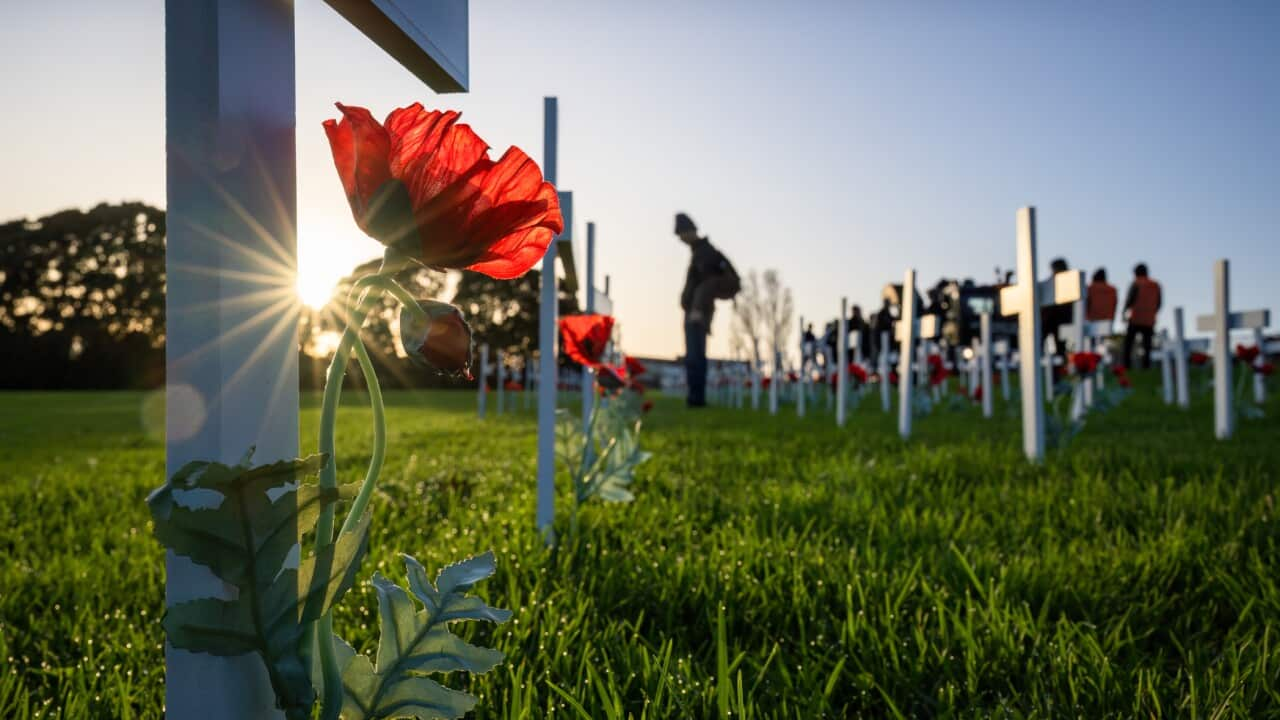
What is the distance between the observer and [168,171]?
47 cm

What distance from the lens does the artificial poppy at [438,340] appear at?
1.46 ft

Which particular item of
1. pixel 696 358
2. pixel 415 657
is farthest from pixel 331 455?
pixel 696 358

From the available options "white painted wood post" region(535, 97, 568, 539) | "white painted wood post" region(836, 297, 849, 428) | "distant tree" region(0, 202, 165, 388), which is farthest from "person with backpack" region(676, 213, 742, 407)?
"distant tree" region(0, 202, 165, 388)

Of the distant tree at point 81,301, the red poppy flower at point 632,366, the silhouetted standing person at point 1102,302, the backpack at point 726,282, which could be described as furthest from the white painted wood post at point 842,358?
the distant tree at point 81,301

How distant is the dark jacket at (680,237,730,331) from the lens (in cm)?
902

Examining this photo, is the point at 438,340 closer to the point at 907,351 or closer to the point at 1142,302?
the point at 907,351

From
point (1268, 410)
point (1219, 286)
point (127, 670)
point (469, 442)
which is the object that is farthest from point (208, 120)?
point (1268, 410)

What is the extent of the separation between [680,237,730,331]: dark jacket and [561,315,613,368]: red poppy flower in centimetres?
714

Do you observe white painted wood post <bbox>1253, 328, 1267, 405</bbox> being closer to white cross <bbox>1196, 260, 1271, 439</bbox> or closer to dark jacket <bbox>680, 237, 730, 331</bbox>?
white cross <bbox>1196, 260, 1271, 439</bbox>

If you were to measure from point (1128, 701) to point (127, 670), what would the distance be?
154 centimetres

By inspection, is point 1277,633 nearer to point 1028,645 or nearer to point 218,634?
point 1028,645

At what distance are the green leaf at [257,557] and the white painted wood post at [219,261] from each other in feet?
0.13

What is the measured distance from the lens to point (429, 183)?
47 centimetres

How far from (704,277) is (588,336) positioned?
7375 mm
